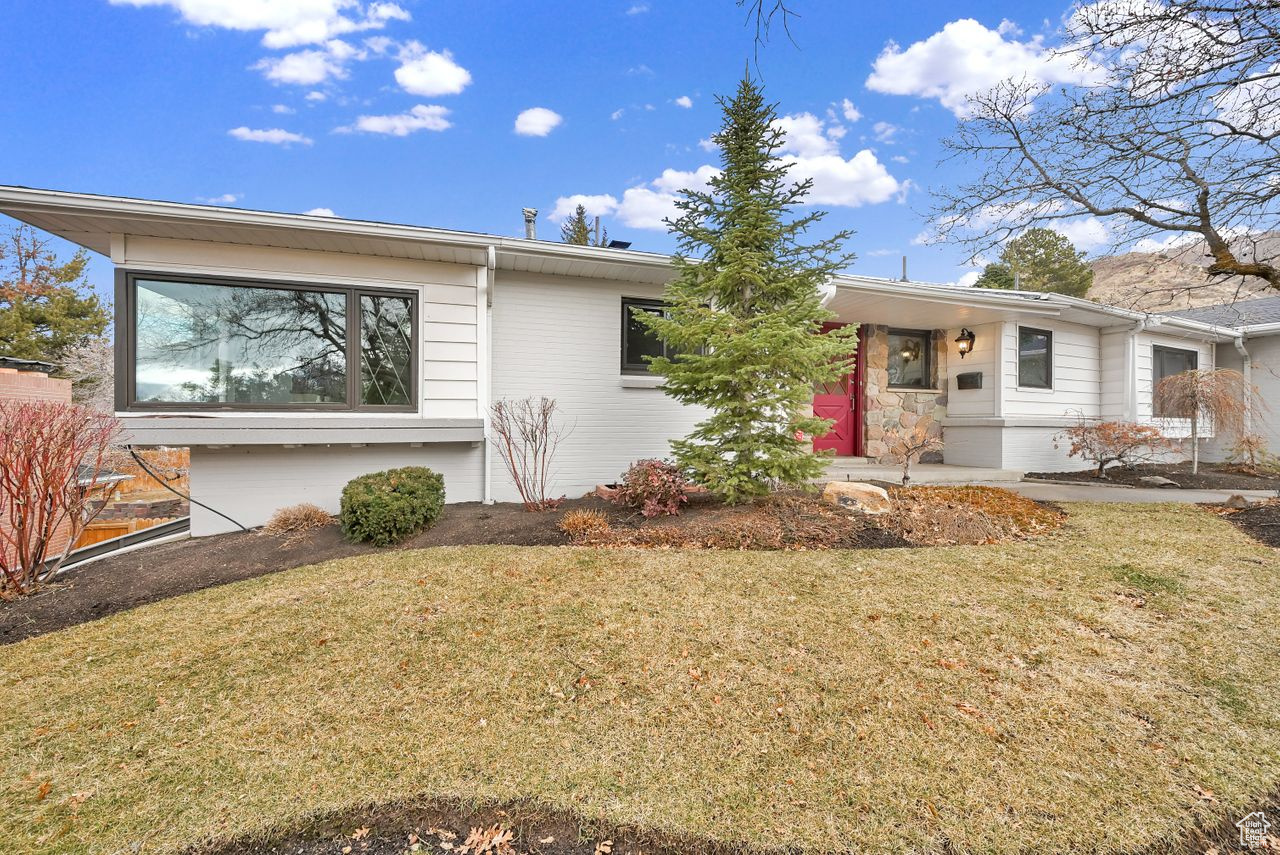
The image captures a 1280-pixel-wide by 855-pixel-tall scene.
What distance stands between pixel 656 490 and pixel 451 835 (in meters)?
3.41

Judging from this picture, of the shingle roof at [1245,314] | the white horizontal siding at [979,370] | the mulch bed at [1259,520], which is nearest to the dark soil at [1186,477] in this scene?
the white horizontal siding at [979,370]

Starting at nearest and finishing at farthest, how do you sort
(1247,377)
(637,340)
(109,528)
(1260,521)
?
(1260,521), (637,340), (109,528), (1247,377)

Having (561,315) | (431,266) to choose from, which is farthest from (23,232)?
(561,315)

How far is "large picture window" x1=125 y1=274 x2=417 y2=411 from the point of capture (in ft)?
16.3

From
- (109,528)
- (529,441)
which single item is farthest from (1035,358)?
(109,528)

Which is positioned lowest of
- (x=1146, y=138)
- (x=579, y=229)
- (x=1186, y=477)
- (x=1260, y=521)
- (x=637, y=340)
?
(x=1260, y=521)

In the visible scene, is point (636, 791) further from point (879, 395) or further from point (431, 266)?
point (879, 395)

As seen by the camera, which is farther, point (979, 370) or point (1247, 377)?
point (1247, 377)

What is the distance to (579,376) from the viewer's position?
6461mm

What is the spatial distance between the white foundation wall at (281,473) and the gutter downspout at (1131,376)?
38.5 feet

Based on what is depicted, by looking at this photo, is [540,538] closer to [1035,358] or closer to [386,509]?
[386,509]

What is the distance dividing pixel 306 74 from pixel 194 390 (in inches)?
334

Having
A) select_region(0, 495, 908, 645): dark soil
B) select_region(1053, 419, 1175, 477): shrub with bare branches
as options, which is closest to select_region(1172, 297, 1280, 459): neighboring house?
select_region(1053, 419, 1175, 477): shrub with bare branches

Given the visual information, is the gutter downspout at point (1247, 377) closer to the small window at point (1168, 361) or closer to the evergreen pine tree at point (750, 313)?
the small window at point (1168, 361)
